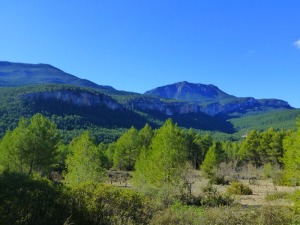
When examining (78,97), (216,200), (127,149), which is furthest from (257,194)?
(78,97)

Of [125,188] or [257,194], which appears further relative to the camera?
[257,194]

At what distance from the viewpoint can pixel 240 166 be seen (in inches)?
2997

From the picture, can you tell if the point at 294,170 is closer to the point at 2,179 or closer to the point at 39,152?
the point at 2,179

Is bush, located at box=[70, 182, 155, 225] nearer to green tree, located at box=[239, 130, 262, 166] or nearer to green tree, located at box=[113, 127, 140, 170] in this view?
green tree, located at box=[113, 127, 140, 170]

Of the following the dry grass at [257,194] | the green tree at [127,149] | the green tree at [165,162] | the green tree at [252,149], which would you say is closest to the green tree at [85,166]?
the green tree at [165,162]

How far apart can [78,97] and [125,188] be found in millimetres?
124371

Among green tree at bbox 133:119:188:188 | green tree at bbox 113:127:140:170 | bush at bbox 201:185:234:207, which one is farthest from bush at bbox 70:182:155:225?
green tree at bbox 113:127:140:170

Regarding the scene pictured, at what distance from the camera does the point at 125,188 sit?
3102 centimetres

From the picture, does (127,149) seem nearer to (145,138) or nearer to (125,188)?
(145,138)

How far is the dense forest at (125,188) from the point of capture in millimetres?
11219

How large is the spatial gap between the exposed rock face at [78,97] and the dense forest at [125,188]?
7914 cm

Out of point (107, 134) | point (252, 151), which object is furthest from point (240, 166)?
point (107, 134)

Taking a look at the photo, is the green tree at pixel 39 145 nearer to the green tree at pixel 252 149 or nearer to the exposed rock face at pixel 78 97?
the green tree at pixel 252 149

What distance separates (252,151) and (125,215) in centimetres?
6635
